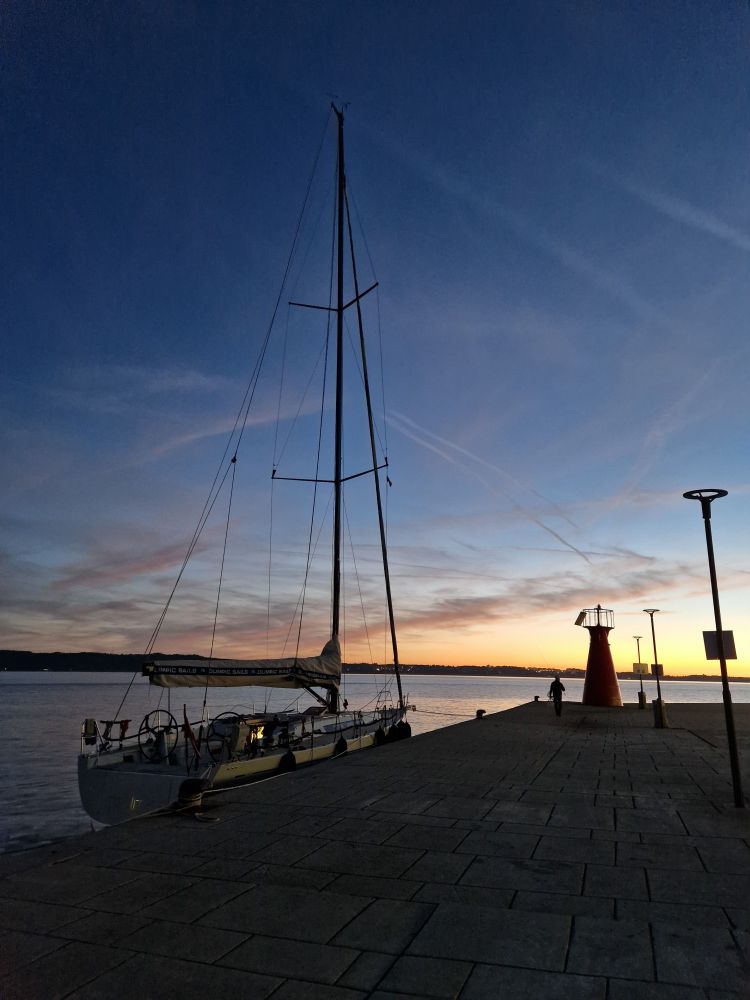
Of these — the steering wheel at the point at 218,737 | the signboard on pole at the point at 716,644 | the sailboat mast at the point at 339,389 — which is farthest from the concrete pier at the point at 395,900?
the sailboat mast at the point at 339,389

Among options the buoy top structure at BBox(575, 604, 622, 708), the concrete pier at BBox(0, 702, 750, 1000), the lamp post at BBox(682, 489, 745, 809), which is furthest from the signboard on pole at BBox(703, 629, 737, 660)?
the buoy top structure at BBox(575, 604, 622, 708)

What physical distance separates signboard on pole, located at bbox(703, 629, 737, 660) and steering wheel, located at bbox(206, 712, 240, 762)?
897 centimetres

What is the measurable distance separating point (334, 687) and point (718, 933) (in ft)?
50.5

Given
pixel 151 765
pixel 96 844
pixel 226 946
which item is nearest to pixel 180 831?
pixel 96 844

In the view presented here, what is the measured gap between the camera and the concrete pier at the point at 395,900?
3945mm

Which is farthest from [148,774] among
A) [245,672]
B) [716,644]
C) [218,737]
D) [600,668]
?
[600,668]

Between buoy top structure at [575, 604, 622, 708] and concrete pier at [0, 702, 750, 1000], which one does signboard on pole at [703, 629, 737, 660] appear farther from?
buoy top structure at [575, 604, 622, 708]

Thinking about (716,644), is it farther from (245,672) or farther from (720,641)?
(245,672)

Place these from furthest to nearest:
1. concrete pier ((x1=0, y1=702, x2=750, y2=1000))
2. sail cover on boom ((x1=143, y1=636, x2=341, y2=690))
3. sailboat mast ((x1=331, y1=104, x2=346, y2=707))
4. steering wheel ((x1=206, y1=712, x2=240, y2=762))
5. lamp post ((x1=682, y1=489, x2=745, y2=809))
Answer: sailboat mast ((x1=331, y1=104, x2=346, y2=707))
steering wheel ((x1=206, y1=712, x2=240, y2=762))
sail cover on boom ((x1=143, y1=636, x2=341, y2=690))
lamp post ((x1=682, y1=489, x2=745, y2=809))
concrete pier ((x1=0, y1=702, x2=750, y2=1000))

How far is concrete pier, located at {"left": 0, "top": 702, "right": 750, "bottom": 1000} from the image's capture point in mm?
3945

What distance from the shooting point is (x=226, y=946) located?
173 inches

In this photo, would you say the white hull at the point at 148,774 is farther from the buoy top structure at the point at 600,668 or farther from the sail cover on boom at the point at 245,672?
the buoy top structure at the point at 600,668

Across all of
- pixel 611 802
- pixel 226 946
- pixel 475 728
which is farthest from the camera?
pixel 475 728

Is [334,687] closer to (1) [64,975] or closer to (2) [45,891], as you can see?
(2) [45,891]
